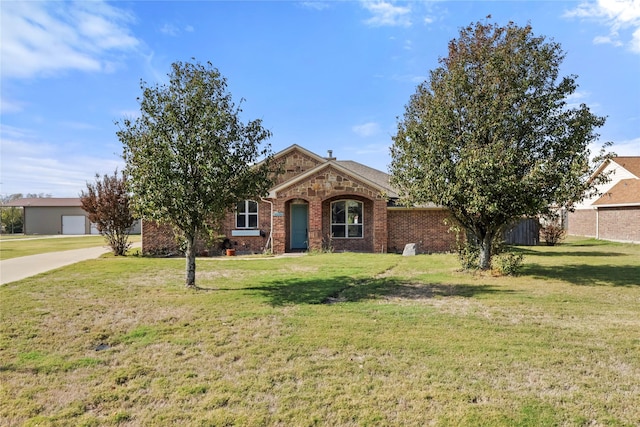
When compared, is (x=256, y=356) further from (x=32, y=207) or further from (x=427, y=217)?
(x=32, y=207)

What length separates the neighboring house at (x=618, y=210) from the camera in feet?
76.9

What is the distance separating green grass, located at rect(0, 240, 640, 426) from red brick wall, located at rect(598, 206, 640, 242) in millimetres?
17604

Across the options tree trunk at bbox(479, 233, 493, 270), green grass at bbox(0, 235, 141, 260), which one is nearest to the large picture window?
tree trunk at bbox(479, 233, 493, 270)

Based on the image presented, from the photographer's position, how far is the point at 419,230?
18.5 meters

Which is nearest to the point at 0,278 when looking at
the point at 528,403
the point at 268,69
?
the point at 268,69

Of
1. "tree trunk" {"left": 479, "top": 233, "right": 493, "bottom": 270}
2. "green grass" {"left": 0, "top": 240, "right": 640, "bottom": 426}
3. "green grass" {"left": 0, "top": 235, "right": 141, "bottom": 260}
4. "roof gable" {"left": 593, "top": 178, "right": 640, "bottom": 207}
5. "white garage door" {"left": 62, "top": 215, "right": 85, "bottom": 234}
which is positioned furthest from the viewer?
"white garage door" {"left": 62, "top": 215, "right": 85, "bottom": 234}

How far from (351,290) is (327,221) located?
32.1ft

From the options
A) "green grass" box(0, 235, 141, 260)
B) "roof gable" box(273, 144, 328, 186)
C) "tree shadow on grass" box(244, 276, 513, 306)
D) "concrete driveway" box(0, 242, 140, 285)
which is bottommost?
"tree shadow on grass" box(244, 276, 513, 306)

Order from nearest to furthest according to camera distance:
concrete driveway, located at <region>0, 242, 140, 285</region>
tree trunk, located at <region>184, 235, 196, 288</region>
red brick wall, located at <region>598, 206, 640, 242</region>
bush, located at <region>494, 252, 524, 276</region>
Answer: tree trunk, located at <region>184, 235, 196, 288</region>, concrete driveway, located at <region>0, 242, 140, 285</region>, bush, located at <region>494, 252, 524, 276</region>, red brick wall, located at <region>598, 206, 640, 242</region>

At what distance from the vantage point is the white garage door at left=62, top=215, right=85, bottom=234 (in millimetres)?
42750

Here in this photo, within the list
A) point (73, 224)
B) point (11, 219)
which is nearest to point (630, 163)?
point (73, 224)

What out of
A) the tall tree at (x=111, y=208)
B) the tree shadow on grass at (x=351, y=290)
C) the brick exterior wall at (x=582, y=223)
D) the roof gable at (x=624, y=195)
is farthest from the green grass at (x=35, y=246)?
the brick exterior wall at (x=582, y=223)

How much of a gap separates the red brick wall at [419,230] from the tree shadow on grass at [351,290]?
8126 millimetres

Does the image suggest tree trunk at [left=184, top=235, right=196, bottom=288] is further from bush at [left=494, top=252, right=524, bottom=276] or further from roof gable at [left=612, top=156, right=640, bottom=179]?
roof gable at [left=612, top=156, right=640, bottom=179]
